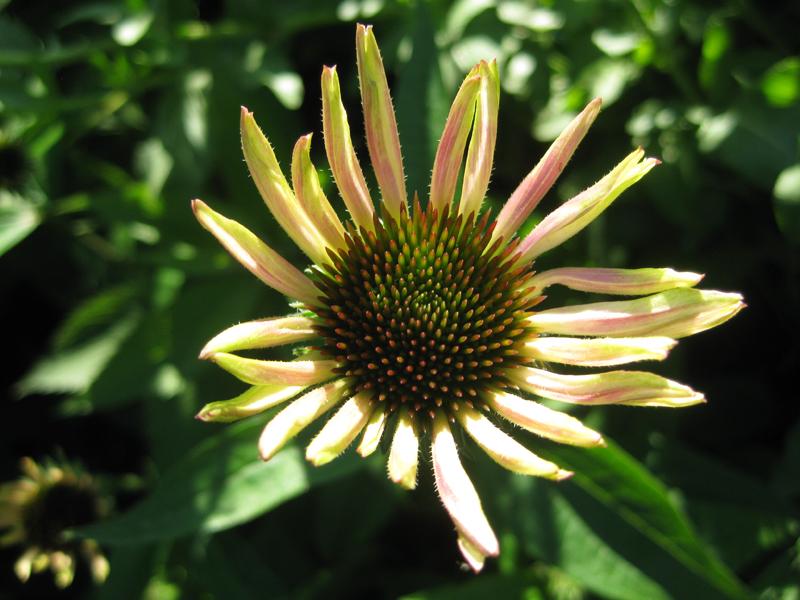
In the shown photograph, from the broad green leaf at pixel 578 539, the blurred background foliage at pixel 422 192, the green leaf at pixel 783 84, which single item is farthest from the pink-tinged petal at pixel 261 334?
the green leaf at pixel 783 84

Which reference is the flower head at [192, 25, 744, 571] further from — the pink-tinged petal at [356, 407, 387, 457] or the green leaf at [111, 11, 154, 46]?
the green leaf at [111, 11, 154, 46]

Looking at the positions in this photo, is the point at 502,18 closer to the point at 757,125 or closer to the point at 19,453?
the point at 757,125

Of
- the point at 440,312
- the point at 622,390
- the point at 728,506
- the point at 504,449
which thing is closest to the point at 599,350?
the point at 622,390

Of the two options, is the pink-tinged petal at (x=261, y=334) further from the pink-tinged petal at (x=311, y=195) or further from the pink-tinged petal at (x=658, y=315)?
the pink-tinged petal at (x=658, y=315)

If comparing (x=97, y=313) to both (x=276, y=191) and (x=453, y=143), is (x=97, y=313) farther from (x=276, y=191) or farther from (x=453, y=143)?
(x=453, y=143)

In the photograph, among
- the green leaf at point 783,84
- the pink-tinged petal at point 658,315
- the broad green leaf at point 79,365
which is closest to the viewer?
the pink-tinged petal at point 658,315

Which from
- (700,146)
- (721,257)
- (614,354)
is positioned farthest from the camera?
(721,257)

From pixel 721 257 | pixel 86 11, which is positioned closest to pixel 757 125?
pixel 721 257
